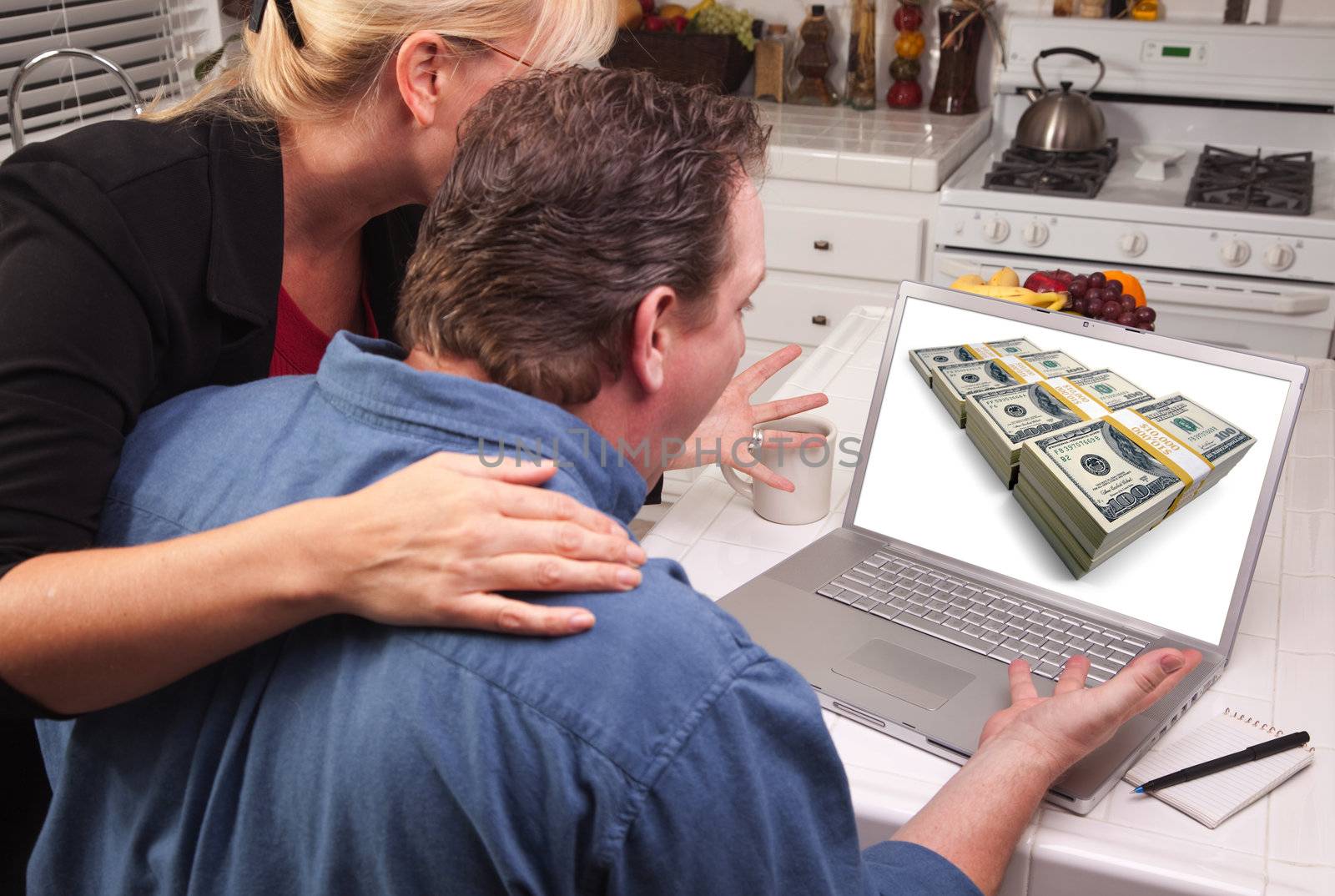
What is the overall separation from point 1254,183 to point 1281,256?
0.26 meters

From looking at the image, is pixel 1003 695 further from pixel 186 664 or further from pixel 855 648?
pixel 186 664

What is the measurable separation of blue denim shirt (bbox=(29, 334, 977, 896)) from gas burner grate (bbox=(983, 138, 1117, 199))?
2409mm

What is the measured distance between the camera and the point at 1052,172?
298 centimetres

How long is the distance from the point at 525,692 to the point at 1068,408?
2.52 feet

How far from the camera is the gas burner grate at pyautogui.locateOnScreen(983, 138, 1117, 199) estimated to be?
2926 millimetres

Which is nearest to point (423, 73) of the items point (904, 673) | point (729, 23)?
point (904, 673)

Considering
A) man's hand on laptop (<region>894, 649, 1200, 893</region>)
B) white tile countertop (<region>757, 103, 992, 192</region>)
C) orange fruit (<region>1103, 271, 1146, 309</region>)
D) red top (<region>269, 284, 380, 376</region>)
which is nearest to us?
man's hand on laptop (<region>894, 649, 1200, 893</region>)

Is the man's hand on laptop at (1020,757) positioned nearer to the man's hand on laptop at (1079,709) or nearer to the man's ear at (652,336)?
the man's hand on laptop at (1079,709)

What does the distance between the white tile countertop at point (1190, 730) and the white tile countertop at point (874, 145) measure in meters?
1.58

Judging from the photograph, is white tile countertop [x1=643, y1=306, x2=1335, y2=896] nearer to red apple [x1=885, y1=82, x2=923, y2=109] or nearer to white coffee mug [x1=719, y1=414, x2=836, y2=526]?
white coffee mug [x1=719, y1=414, x2=836, y2=526]

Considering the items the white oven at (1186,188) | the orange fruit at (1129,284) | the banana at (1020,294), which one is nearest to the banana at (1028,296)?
the banana at (1020,294)

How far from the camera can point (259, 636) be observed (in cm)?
71

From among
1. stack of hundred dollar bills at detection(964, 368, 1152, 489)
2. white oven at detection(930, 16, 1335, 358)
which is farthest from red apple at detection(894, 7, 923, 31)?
stack of hundred dollar bills at detection(964, 368, 1152, 489)

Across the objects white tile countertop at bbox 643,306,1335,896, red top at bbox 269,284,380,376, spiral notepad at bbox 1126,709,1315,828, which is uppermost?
red top at bbox 269,284,380,376
